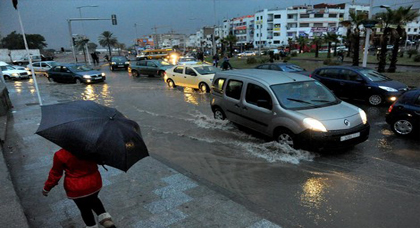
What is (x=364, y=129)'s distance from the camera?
5.83 meters

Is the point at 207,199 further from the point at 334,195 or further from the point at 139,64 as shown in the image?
the point at 139,64

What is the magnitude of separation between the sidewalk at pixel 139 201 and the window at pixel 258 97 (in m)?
2.49

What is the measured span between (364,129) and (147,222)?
4836 mm

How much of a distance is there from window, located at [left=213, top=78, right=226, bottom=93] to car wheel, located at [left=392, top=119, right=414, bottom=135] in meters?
4.70

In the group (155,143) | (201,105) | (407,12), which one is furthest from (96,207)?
(407,12)

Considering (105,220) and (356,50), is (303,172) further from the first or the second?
(356,50)

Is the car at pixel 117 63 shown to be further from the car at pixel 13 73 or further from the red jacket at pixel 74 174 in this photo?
the red jacket at pixel 74 174

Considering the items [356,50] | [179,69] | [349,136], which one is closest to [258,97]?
[349,136]

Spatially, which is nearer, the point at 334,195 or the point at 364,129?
the point at 334,195

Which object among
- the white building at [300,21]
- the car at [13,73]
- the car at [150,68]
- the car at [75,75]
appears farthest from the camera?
the white building at [300,21]

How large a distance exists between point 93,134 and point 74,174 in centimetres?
63

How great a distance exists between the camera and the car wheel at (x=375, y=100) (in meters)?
10.3

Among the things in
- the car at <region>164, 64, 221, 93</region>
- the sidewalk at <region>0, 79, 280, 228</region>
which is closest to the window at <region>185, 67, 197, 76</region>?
the car at <region>164, 64, 221, 93</region>

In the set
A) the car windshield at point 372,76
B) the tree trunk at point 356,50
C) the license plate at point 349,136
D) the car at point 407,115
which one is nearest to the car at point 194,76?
the car windshield at point 372,76
